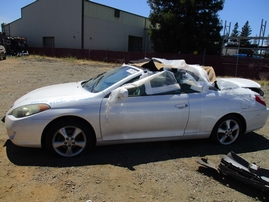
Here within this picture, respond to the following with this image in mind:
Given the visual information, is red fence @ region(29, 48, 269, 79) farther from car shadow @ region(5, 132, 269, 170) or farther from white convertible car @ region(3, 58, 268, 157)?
white convertible car @ region(3, 58, 268, 157)

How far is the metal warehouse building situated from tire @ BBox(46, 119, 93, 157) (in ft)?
102

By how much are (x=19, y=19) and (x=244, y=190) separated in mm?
43672

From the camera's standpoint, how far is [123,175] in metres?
3.14

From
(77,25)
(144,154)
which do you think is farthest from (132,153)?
(77,25)

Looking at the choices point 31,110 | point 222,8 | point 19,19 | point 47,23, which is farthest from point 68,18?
point 31,110

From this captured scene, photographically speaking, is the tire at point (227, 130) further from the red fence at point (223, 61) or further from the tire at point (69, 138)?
the red fence at point (223, 61)

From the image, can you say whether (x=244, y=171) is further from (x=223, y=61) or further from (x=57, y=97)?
(x=223, y=61)

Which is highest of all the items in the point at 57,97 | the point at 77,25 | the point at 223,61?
the point at 77,25

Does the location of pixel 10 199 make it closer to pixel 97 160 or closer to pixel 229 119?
pixel 97 160

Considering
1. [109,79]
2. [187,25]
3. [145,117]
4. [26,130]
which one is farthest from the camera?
[187,25]

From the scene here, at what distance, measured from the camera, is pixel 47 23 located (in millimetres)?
35562

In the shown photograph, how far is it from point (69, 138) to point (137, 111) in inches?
41.5

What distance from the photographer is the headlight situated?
10.9 ft

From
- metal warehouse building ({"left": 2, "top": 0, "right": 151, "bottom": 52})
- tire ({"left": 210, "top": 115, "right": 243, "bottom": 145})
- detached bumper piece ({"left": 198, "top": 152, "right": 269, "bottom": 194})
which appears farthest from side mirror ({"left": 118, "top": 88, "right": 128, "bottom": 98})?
metal warehouse building ({"left": 2, "top": 0, "right": 151, "bottom": 52})
